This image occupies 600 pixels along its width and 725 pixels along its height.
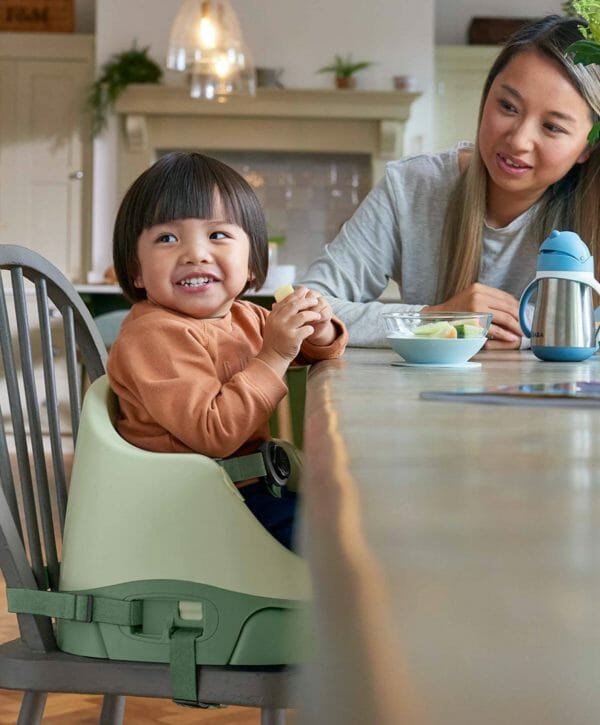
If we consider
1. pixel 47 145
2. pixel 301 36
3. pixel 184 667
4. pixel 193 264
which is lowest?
pixel 184 667

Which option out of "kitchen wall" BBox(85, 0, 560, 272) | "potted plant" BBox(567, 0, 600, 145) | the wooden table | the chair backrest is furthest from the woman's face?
"kitchen wall" BBox(85, 0, 560, 272)

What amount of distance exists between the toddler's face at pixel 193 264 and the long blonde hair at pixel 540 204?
0.64 metres

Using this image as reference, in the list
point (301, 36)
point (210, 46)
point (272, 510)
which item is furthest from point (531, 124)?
point (301, 36)

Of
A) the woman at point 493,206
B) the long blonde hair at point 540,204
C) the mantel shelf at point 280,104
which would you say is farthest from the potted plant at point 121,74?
the long blonde hair at point 540,204

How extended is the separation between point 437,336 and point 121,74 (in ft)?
19.1

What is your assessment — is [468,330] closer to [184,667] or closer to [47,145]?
[184,667]

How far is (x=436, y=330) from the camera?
1.17m

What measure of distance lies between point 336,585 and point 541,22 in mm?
1709

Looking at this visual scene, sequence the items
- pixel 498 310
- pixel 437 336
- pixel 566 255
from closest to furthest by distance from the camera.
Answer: pixel 437 336 < pixel 566 255 < pixel 498 310

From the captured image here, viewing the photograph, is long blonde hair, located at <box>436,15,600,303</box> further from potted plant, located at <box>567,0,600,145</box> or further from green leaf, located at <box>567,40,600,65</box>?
green leaf, located at <box>567,40,600,65</box>

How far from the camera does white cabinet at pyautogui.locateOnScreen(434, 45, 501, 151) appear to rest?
701 cm

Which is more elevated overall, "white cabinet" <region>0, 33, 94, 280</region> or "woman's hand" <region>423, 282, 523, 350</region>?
"white cabinet" <region>0, 33, 94, 280</region>

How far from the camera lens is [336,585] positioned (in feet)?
0.53

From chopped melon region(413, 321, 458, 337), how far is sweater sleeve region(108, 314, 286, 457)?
0.20 meters
